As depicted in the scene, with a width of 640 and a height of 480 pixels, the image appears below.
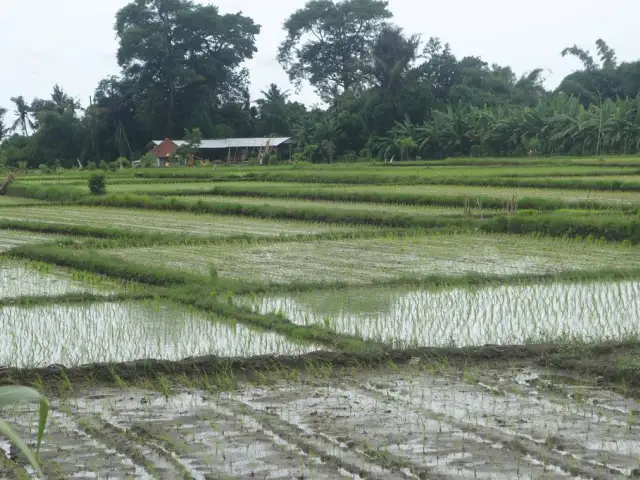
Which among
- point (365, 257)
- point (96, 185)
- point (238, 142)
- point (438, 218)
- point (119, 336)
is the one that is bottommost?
point (119, 336)

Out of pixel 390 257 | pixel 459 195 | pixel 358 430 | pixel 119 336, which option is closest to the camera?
pixel 358 430

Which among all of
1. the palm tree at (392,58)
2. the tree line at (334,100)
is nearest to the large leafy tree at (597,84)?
the tree line at (334,100)

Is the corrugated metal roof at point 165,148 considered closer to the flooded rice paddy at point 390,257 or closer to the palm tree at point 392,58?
the palm tree at point 392,58

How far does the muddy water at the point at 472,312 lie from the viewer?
5.43 metres

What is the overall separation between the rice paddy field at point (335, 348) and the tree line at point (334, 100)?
48.6ft

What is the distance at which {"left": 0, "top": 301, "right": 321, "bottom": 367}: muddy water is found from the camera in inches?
196

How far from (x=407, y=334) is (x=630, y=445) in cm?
229

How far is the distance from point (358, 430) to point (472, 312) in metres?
2.84

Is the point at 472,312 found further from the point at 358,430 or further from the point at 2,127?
the point at 2,127

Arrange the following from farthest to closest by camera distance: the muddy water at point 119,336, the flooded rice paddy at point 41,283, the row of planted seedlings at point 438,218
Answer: the row of planted seedlings at point 438,218, the flooded rice paddy at point 41,283, the muddy water at point 119,336

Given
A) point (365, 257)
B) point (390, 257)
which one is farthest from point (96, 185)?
point (390, 257)

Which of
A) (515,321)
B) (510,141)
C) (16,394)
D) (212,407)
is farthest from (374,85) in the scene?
Answer: (16,394)

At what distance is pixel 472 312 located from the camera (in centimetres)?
615

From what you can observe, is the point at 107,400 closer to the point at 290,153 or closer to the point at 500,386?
the point at 500,386
